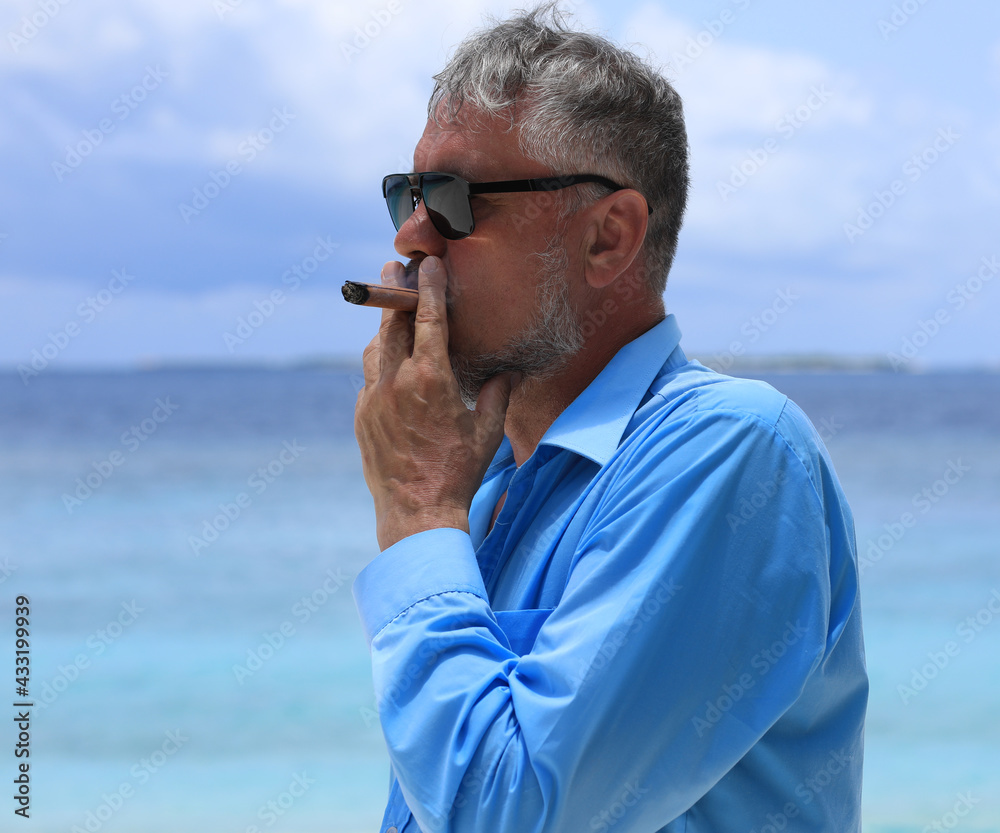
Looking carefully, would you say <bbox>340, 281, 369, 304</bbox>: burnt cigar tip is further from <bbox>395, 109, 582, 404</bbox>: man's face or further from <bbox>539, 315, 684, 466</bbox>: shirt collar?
<bbox>539, 315, 684, 466</bbox>: shirt collar

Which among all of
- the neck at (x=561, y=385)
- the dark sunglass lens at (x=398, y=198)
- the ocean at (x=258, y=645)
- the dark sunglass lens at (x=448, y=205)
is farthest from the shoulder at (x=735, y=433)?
the ocean at (x=258, y=645)

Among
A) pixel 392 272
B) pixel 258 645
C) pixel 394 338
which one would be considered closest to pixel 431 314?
pixel 394 338

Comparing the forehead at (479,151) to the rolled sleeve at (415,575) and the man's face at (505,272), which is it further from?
the rolled sleeve at (415,575)

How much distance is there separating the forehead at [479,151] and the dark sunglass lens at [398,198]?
0.26 feet

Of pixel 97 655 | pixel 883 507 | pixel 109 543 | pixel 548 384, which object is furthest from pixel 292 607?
pixel 883 507

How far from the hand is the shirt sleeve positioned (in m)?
0.22

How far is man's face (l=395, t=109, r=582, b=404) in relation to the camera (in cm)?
187

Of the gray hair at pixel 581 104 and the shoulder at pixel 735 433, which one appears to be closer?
the shoulder at pixel 735 433

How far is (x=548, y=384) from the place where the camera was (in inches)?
79.0

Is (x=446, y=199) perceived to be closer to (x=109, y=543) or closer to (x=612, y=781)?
(x=612, y=781)

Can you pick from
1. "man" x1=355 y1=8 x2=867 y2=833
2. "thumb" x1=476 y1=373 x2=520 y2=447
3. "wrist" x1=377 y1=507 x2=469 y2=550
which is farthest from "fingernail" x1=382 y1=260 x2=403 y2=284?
"wrist" x1=377 y1=507 x2=469 y2=550

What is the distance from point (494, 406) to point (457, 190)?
471 mm

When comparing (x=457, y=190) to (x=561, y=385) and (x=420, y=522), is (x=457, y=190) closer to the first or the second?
(x=561, y=385)

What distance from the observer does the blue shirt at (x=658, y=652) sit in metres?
1.27
